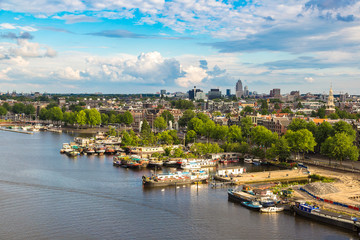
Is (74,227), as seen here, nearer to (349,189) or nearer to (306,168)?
(349,189)

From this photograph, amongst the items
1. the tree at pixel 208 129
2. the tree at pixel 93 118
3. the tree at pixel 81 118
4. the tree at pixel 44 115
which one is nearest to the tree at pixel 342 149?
the tree at pixel 208 129

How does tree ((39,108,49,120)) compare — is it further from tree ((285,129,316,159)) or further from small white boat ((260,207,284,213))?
small white boat ((260,207,284,213))

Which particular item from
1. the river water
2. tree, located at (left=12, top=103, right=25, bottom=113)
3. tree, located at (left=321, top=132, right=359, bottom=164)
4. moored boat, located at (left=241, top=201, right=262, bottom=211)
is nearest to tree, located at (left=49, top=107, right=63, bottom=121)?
tree, located at (left=12, top=103, right=25, bottom=113)

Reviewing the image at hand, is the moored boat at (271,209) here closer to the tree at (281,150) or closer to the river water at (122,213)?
the river water at (122,213)

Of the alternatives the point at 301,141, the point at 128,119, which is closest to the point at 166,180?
the point at 301,141

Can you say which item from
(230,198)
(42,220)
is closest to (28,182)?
(42,220)
